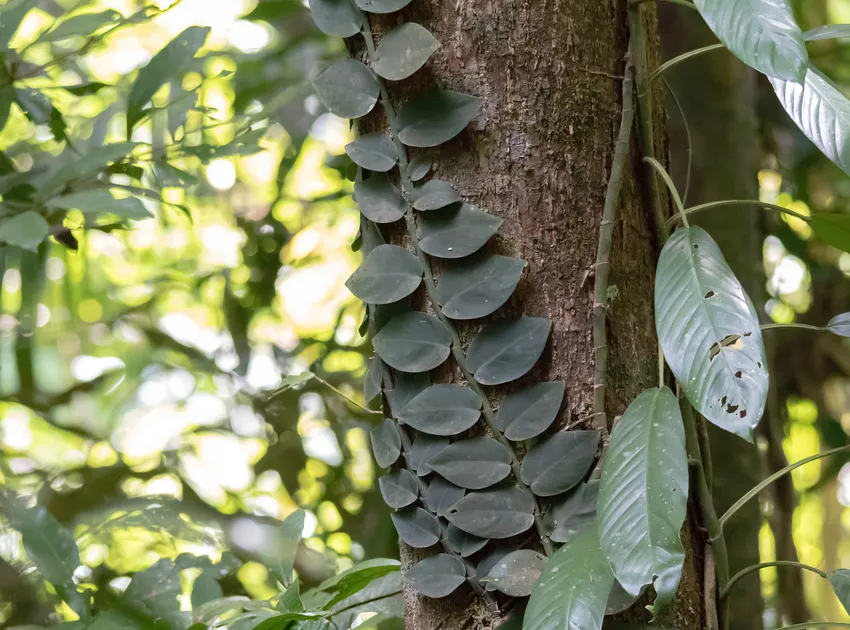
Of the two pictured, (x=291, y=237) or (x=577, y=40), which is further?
(x=291, y=237)

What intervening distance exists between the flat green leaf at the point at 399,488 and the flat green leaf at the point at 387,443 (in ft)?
0.04

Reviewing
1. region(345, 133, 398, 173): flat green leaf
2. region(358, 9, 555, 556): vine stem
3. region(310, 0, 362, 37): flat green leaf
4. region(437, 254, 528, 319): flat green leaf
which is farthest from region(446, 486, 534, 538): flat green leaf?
region(310, 0, 362, 37): flat green leaf

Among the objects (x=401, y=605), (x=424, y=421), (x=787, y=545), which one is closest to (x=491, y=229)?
(x=424, y=421)

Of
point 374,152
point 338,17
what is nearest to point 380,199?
point 374,152

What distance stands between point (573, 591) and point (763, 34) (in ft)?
1.10

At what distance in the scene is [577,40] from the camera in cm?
56

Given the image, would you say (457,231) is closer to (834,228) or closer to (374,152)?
(374,152)

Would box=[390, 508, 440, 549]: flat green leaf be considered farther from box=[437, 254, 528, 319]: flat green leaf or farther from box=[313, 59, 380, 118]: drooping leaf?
box=[313, 59, 380, 118]: drooping leaf

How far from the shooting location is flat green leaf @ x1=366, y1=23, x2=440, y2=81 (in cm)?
55

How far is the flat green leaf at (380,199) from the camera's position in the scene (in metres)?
0.58

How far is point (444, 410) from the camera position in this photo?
56 cm

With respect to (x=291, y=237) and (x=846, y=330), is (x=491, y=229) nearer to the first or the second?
(x=846, y=330)

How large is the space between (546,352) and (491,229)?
10 centimetres

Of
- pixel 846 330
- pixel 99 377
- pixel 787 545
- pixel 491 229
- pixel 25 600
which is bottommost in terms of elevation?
pixel 787 545
